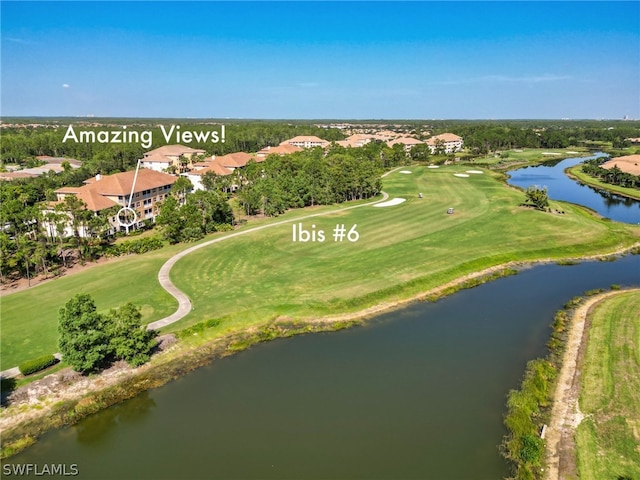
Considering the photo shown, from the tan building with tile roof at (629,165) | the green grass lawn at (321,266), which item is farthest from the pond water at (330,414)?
the tan building with tile roof at (629,165)

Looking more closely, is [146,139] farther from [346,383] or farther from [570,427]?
[570,427]

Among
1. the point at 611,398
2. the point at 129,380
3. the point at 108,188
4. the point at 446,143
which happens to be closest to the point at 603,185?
the point at 446,143

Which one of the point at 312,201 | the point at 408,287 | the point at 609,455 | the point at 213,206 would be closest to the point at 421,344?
the point at 408,287

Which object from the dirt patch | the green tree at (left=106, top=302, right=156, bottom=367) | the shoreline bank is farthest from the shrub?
the dirt patch

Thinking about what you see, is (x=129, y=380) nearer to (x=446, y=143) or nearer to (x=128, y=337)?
(x=128, y=337)

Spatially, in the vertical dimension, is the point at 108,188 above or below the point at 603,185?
above
